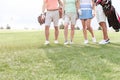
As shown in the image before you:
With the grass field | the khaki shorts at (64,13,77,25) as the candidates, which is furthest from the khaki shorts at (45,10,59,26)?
the grass field

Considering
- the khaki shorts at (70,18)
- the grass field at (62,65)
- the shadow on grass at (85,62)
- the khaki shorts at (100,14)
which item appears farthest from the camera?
the khaki shorts at (70,18)

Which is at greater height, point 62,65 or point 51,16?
point 51,16

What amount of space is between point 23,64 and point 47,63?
60cm

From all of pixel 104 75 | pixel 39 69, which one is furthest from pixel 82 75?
pixel 39 69

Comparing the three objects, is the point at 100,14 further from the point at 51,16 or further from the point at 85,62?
the point at 85,62

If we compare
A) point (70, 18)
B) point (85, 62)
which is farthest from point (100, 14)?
point (85, 62)

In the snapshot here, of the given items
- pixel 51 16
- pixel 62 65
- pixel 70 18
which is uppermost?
pixel 51 16

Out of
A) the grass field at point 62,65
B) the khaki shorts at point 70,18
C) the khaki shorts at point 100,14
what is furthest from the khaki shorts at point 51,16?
the grass field at point 62,65

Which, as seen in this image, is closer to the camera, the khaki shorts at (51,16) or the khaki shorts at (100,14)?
the khaki shorts at (100,14)

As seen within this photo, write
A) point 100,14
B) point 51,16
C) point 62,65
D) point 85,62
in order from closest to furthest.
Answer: point 62,65
point 85,62
point 100,14
point 51,16

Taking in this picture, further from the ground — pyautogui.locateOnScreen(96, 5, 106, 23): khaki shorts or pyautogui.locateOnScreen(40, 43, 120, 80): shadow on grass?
pyautogui.locateOnScreen(96, 5, 106, 23): khaki shorts

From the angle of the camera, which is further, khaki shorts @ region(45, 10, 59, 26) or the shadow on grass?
khaki shorts @ region(45, 10, 59, 26)

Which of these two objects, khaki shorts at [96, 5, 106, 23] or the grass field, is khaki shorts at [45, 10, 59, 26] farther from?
the grass field

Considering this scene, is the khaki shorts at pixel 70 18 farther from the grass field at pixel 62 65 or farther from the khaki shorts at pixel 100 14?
the grass field at pixel 62 65
